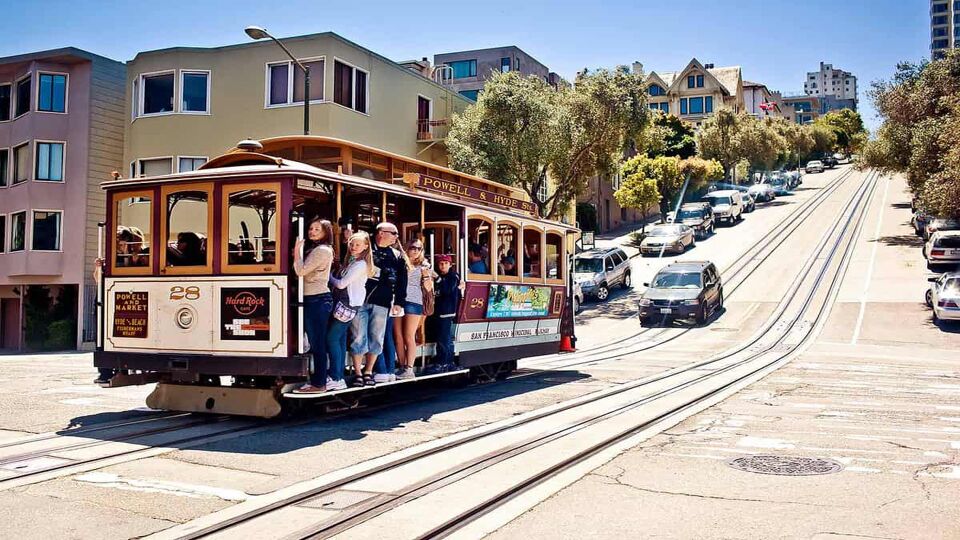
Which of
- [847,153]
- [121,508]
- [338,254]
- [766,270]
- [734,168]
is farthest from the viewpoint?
[847,153]

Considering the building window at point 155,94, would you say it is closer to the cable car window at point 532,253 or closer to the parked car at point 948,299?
the cable car window at point 532,253

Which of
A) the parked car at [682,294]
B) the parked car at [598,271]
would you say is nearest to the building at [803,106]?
the parked car at [598,271]

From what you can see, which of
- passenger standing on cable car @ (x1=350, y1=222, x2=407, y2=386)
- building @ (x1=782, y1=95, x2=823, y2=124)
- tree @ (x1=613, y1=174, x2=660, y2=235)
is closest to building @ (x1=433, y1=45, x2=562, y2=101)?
tree @ (x1=613, y1=174, x2=660, y2=235)

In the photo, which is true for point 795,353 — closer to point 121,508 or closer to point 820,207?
point 121,508

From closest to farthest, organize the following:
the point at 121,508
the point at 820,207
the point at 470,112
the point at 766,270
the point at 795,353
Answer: the point at 121,508 → the point at 795,353 → the point at 470,112 → the point at 766,270 → the point at 820,207

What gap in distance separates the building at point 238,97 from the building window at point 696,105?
73637 mm

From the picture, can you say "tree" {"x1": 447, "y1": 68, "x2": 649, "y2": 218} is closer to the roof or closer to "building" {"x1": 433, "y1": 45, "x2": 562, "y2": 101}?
the roof

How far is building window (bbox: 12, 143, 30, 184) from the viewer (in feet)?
99.2

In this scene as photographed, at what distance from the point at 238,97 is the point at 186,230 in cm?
1973

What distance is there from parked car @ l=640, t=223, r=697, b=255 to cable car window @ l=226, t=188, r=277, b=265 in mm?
32505

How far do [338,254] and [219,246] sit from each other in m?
1.43

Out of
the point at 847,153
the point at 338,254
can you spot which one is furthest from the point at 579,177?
the point at 847,153

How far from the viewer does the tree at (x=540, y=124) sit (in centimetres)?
2986

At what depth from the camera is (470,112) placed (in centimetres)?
3094
